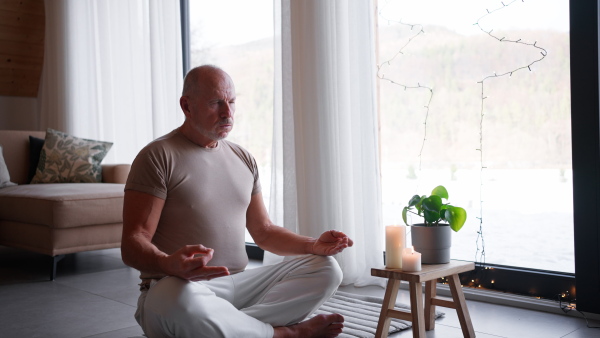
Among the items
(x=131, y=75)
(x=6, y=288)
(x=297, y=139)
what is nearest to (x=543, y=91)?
(x=297, y=139)

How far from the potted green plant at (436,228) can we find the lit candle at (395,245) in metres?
0.10

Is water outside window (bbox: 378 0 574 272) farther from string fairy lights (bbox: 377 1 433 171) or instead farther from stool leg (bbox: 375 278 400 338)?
stool leg (bbox: 375 278 400 338)

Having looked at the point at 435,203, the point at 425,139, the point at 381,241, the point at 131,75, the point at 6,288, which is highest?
the point at 131,75

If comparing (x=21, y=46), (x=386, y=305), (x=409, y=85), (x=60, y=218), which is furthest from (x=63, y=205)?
(x=21, y=46)

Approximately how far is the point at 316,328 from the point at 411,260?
35 cm

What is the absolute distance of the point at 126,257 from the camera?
1.78 m

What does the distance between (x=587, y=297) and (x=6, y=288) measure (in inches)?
101

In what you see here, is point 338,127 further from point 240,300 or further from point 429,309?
point 240,300

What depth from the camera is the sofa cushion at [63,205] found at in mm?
3260

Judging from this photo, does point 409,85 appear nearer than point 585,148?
No

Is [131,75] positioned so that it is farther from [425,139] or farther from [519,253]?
[519,253]

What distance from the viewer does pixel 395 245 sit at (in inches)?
79.3

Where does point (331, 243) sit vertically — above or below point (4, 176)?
below

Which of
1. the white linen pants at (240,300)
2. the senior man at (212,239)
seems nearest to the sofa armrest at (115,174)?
the senior man at (212,239)
